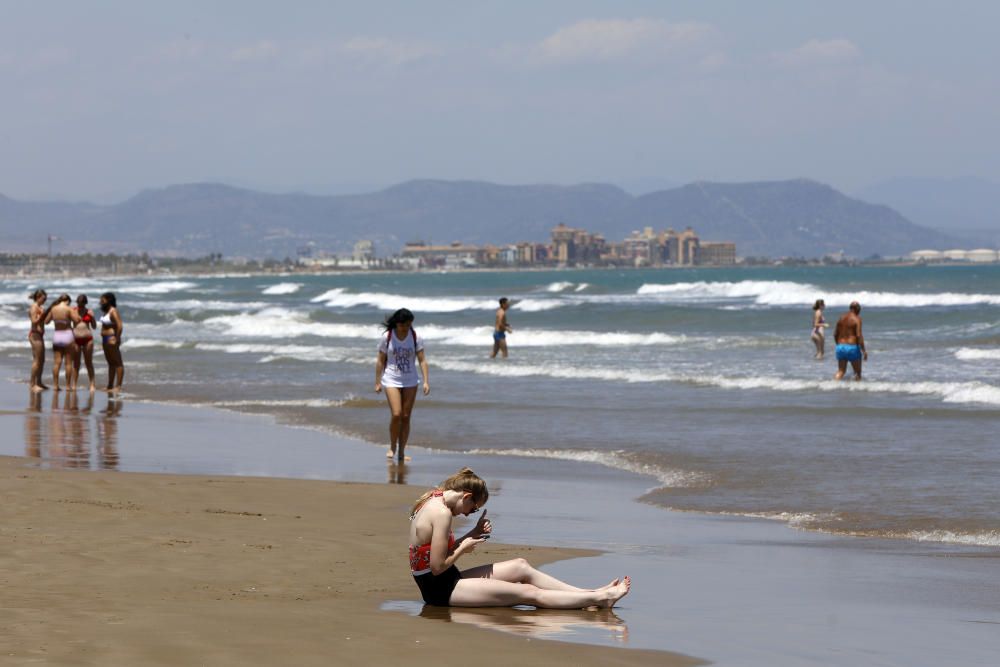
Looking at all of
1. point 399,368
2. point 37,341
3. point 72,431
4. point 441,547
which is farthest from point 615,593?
point 37,341

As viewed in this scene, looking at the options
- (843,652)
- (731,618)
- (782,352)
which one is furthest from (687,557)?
(782,352)

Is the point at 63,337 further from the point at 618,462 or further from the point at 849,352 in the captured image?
the point at 849,352

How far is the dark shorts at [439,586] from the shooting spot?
23.2 ft

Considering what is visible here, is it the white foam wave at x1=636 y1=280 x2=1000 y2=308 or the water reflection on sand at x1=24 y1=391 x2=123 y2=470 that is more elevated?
the white foam wave at x1=636 y1=280 x2=1000 y2=308

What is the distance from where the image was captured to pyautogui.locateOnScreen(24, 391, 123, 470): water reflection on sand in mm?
13195

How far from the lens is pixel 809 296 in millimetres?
79875

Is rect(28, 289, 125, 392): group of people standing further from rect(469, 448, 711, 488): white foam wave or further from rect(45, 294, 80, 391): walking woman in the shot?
rect(469, 448, 711, 488): white foam wave

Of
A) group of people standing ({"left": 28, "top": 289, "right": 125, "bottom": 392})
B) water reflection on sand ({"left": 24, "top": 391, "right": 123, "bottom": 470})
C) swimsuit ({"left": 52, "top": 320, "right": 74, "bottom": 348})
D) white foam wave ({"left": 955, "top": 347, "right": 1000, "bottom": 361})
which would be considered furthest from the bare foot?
white foam wave ({"left": 955, "top": 347, "right": 1000, "bottom": 361})

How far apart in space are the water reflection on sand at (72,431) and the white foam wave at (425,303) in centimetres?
5246

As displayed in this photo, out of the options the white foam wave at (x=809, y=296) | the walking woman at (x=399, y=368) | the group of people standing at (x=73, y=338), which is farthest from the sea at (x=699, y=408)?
the white foam wave at (x=809, y=296)

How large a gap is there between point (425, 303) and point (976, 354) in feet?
195

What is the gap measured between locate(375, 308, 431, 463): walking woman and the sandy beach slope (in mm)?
1979

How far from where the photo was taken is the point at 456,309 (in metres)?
78.6

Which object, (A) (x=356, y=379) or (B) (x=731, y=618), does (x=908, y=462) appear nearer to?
(B) (x=731, y=618)
